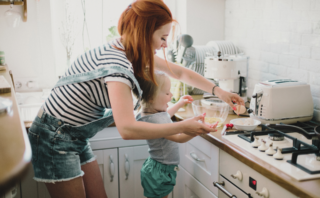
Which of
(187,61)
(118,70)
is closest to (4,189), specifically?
(118,70)

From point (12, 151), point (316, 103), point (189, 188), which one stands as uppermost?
point (12, 151)

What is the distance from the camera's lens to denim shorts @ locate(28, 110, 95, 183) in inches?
50.6

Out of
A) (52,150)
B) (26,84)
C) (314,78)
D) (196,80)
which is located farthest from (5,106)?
(314,78)

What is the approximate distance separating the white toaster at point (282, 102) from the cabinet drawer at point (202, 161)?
342mm

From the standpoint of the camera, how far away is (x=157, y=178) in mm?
1634

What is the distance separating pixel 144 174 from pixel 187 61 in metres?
1.00

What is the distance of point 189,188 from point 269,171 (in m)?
0.85

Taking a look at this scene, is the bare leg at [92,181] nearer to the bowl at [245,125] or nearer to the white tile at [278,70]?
the bowl at [245,125]

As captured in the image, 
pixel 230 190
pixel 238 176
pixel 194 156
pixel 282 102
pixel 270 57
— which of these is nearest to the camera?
pixel 238 176

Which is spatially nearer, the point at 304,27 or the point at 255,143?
the point at 255,143

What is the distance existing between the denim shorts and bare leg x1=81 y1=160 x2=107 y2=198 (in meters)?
0.22

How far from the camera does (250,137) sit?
150 centimetres

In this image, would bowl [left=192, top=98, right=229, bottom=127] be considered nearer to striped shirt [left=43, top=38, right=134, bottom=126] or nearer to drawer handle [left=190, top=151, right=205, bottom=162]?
drawer handle [left=190, top=151, right=205, bottom=162]

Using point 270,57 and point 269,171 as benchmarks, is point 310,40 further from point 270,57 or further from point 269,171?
point 269,171
